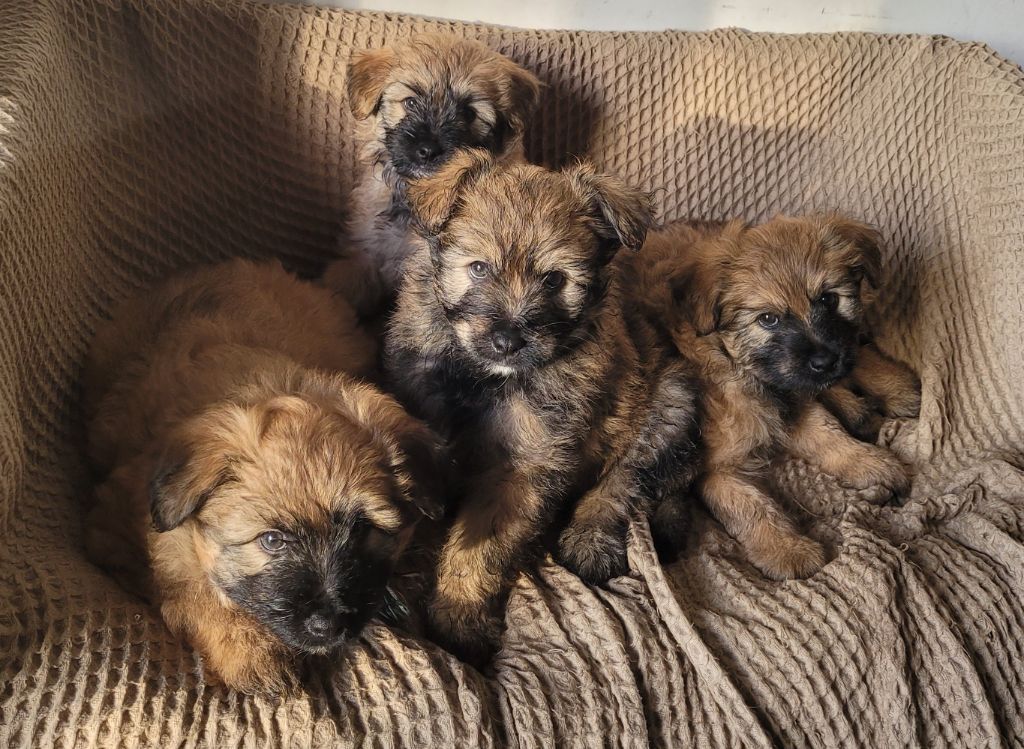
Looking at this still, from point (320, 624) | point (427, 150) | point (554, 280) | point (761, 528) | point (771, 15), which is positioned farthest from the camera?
point (771, 15)

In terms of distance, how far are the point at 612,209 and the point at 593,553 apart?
3.34ft

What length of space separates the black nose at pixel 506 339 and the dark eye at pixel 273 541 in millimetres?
681

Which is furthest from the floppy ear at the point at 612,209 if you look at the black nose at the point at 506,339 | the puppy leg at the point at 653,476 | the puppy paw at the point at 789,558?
the puppy paw at the point at 789,558

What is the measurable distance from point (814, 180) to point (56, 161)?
8.95 ft

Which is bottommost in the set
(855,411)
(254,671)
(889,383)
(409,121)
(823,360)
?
(254,671)

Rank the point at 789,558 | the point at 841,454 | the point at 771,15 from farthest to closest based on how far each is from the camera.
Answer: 1. the point at 771,15
2. the point at 841,454
3. the point at 789,558

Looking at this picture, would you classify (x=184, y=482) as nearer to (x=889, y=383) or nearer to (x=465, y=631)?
(x=465, y=631)

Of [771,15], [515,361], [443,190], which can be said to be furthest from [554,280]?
[771,15]

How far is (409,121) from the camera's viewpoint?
280 cm

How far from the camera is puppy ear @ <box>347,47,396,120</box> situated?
9.34ft

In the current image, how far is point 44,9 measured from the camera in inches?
98.3

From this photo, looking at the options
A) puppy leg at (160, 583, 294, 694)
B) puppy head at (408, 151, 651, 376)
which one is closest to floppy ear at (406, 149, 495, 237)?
puppy head at (408, 151, 651, 376)

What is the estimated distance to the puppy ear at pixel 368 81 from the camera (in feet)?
9.34

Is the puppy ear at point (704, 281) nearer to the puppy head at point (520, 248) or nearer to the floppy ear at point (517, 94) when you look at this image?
the puppy head at point (520, 248)
